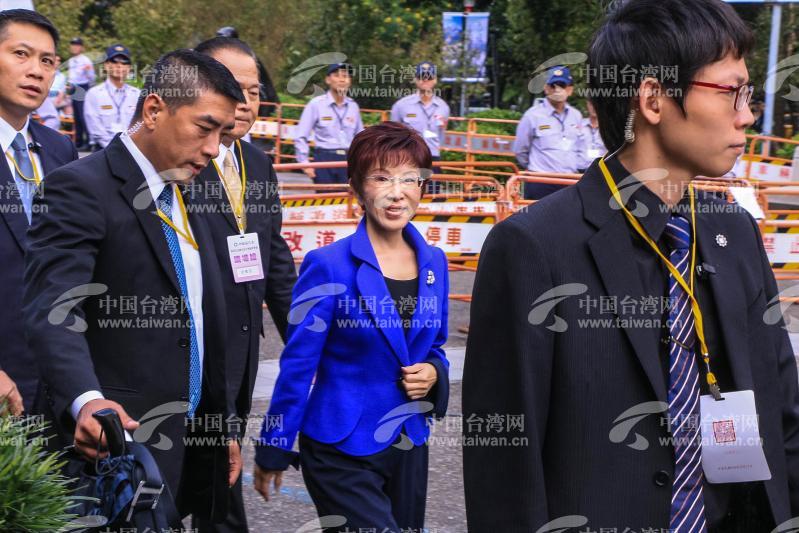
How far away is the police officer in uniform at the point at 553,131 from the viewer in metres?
12.0

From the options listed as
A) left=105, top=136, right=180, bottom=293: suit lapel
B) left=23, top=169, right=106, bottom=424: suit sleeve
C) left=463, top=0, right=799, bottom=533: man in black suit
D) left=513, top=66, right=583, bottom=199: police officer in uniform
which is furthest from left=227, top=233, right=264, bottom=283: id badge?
left=513, top=66, right=583, bottom=199: police officer in uniform

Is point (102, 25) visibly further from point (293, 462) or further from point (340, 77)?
point (293, 462)

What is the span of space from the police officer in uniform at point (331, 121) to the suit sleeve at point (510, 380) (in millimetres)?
10875

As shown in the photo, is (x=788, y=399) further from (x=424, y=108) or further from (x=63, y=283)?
(x=424, y=108)

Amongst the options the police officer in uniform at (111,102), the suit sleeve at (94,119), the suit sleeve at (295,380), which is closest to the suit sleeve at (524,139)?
the police officer in uniform at (111,102)

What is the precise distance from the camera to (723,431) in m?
2.50

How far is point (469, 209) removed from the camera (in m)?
10.8

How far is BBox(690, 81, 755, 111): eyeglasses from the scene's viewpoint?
98.8 inches

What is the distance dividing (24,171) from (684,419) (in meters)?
2.85

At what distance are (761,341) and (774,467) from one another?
0.27 meters

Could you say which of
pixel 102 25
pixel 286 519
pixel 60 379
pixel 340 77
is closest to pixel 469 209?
pixel 340 77

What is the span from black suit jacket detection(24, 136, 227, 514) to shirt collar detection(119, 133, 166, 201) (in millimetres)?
19

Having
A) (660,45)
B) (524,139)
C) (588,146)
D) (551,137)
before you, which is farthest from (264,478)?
(588,146)

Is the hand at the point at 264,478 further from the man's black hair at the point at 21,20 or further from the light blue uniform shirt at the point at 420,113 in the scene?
the light blue uniform shirt at the point at 420,113
